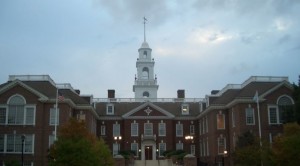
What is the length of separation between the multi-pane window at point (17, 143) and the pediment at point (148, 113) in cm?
1981

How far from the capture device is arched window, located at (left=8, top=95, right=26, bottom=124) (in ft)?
156

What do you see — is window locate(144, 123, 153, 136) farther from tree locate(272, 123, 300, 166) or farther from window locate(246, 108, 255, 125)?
tree locate(272, 123, 300, 166)

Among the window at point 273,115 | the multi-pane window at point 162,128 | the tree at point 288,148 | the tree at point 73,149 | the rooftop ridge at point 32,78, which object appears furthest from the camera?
the multi-pane window at point 162,128

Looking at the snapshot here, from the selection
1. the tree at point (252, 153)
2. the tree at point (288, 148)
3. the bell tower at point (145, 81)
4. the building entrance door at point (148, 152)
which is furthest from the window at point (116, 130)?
the tree at point (288, 148)

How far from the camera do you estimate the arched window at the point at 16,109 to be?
47.4 metres

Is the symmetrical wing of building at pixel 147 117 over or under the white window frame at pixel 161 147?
over

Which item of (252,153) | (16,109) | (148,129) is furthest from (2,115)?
(252,153)

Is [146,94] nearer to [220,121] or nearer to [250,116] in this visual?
[220,121]

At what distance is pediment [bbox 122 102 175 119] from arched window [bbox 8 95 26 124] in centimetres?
1986

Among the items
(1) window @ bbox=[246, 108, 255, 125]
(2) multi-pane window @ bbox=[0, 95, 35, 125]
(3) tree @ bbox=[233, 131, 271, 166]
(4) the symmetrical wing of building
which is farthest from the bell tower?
(3) tree @ bbox=[233, 131, 271, 166]

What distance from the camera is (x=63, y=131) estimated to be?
35.0m

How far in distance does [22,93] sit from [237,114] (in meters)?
23.0

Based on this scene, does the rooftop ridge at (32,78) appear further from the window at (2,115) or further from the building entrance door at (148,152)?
the building entrance door at (148,152)

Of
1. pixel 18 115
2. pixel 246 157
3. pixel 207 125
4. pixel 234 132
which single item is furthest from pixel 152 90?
pixel 246 157
